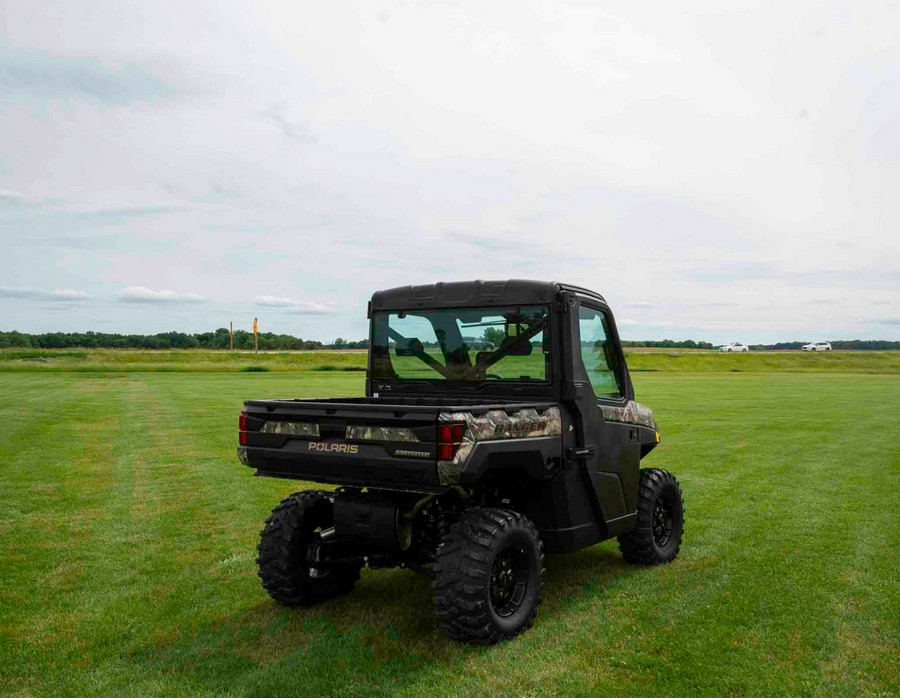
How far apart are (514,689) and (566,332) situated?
2612 millimetres

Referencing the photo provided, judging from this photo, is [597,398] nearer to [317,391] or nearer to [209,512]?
[209,512]

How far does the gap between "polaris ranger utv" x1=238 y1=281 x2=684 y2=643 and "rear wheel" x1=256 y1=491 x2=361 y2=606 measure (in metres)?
0.01

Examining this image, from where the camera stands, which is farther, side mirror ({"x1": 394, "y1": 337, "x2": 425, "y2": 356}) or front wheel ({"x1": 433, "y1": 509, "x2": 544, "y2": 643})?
side mirror ({"x1": 394, "y1": 337, "x2": 425, "y2": 356})

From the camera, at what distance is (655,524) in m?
7.57

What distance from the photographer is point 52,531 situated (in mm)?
8852

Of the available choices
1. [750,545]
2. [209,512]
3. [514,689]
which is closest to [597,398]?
[514,689]

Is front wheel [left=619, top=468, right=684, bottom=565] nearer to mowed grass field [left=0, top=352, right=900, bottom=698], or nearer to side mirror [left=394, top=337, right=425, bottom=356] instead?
mowed grass field [left=0, top=352, right=900, bottom=698]

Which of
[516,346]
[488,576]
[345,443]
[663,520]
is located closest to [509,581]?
[488,576]

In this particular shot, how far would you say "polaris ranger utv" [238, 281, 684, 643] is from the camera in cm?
517

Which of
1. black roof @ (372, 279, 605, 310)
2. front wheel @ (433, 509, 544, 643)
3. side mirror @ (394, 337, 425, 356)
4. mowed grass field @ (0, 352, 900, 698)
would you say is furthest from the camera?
side mirror @ (394, 337, 425, 356)

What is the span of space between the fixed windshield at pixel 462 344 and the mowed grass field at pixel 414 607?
73.0 inches

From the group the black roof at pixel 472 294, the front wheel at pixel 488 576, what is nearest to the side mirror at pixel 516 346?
the black roof at pixel 472 294

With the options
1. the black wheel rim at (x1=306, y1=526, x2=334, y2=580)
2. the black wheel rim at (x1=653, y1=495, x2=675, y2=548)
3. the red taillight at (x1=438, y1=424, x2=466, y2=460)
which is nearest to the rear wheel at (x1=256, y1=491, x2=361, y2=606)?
the black wheel rim at (x1=306, y1=526, x2=334, y2=580)

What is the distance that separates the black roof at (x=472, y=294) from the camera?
6.17 meters
